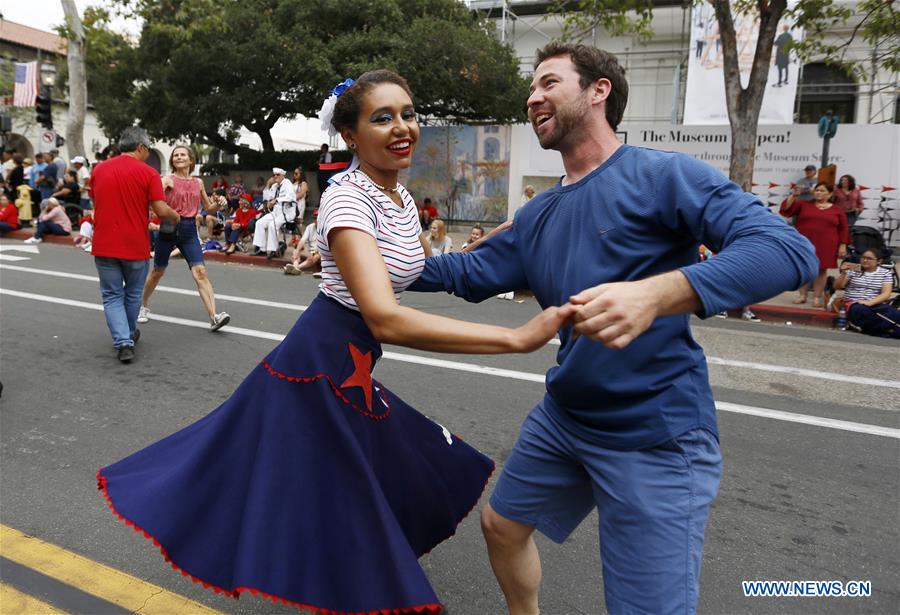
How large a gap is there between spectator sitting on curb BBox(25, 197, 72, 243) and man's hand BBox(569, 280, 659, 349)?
54.4ft

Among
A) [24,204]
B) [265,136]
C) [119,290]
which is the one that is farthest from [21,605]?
[265,136]

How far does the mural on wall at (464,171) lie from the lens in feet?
67.4

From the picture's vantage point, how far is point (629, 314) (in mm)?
1530

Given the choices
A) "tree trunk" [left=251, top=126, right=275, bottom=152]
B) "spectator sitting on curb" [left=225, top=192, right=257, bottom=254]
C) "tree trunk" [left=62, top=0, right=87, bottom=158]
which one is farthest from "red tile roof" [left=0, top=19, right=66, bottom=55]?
"spectator sitting on curb" [left=225, top=192, right=257, bottom=254]

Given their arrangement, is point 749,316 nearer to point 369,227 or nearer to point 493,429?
point 493,429

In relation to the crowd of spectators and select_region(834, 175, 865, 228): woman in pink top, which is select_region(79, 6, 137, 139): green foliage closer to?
the crowd of spectators

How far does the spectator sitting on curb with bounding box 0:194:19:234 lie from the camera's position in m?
16.2

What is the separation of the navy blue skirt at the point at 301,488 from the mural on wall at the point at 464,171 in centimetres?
1866

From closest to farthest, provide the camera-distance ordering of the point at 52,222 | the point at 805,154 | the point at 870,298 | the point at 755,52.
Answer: the point at 870,298
the point at 755,52
the point at 52,222
the point at 805,154

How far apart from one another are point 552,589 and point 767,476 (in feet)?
6.00

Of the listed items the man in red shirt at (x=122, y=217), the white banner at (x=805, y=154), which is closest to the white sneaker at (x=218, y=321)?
the man in red shirt at (x=122, y=217)

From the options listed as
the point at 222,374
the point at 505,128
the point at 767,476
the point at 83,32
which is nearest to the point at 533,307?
the point at 222,374

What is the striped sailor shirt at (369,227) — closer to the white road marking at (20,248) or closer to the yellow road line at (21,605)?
the yellow road line at (21,605)

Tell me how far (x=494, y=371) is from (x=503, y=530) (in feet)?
12.6
